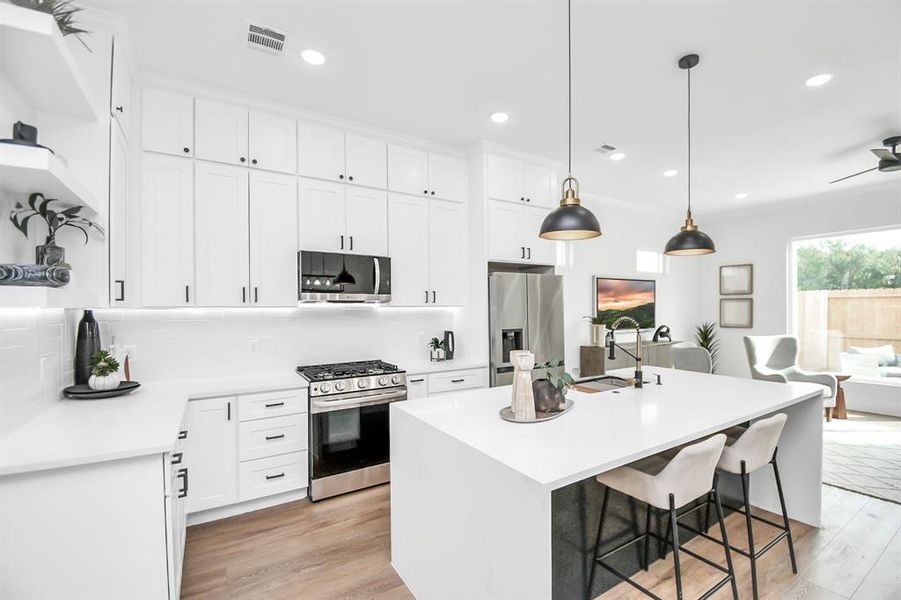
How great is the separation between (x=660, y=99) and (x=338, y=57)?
2.30m

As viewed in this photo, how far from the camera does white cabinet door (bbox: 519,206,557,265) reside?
431 cm

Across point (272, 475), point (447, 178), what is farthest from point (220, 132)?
point (272, 475)

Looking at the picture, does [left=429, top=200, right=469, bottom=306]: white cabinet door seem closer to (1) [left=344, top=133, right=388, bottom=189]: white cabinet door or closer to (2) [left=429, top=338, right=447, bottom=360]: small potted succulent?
(2) [left=429, top=338, right=447, bottom=360]: small potted succulent

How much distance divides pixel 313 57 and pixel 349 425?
2.49m

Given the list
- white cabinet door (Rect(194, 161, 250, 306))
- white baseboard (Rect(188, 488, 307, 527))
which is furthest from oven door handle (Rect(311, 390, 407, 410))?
white cabinet door (Rect(194, 161, 250, 306))

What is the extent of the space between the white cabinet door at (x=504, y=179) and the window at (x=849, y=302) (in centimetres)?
470

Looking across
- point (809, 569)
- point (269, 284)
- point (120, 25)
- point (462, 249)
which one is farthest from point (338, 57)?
point (809, 569)

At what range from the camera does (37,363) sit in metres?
1.96

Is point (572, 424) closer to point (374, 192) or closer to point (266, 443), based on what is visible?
point (266, 443)

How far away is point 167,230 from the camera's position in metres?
2.86

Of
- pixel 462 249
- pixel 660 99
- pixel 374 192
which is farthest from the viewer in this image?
pixel 462 249

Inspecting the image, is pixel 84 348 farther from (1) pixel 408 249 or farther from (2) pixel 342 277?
(1) pixel 408 249

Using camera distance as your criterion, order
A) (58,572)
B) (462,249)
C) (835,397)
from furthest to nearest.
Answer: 1. (835,397)
2. (462,249)
3. (58,572)

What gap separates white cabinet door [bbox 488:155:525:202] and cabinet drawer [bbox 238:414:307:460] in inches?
103
